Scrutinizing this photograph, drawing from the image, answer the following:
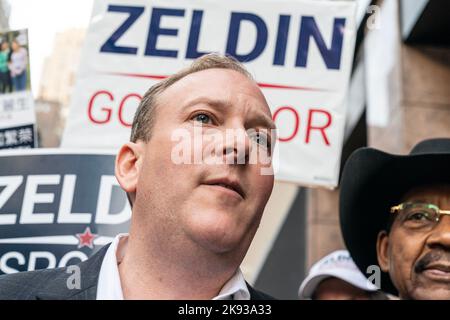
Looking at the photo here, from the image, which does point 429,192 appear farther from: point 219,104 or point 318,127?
point 219,104

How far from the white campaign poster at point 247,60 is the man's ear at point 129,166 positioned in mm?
1176

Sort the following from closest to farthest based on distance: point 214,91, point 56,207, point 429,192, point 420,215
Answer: point 214,91 → point 420,215 → point 429,192 → point 56,207

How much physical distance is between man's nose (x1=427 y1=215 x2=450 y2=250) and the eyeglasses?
2cm

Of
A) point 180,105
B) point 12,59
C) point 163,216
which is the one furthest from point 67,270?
point 12,59

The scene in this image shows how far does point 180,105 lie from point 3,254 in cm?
119

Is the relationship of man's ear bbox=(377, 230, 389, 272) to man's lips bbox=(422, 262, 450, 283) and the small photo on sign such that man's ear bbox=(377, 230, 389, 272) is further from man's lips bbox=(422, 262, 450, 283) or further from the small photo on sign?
the small photo on sign

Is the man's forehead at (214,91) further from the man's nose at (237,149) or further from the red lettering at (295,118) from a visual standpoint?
the red lettering at (295,118)

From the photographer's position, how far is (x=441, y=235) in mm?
2203

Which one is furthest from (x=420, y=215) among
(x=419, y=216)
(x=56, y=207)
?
(x=56, y=207)

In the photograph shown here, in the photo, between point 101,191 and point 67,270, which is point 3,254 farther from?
point 67,270

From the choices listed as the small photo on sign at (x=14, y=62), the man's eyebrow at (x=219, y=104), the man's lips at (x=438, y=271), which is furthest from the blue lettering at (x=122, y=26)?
the man's lips at (x=438, y=271)

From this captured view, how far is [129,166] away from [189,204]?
1.24 ft

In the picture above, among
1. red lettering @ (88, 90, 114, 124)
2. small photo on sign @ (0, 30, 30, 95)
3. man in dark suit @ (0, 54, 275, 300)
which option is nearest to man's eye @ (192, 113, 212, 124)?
man in dark suit @ (0, 54, 275, 300)

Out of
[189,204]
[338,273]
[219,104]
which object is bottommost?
[338,273]
